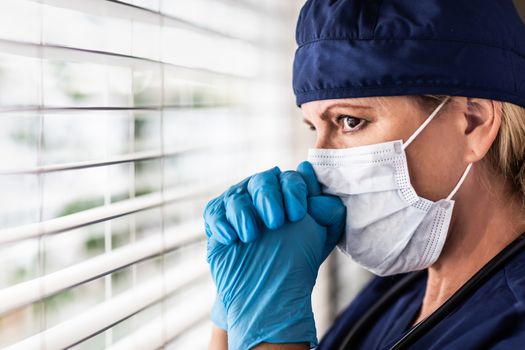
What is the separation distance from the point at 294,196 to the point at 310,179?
98 mm

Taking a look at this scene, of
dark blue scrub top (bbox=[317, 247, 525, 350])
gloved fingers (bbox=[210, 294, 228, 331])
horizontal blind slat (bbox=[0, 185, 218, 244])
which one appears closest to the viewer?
horizontal blind slat (bbox=[0, 185, 218, 244])

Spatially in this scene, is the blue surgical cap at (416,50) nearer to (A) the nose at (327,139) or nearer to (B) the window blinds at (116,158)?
(A) the nose at (327,139)

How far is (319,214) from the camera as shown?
1010 millimetres

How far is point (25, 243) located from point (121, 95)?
332 millimetres

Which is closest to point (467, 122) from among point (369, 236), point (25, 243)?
point (369, 236)

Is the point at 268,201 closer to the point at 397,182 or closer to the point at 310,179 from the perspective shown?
the point at 310,179

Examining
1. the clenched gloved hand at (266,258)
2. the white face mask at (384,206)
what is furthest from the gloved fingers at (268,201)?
the white face mask at (384,206)

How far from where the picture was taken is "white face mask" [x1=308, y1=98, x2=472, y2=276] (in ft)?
3.29

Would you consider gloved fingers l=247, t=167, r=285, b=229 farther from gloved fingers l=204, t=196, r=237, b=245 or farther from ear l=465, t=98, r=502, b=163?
ear l=465, t=98, r=502, b=163

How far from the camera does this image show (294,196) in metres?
0.95

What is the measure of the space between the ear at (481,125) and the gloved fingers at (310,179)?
1.01ft

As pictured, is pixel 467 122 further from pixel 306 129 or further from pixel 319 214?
pixel 306 129

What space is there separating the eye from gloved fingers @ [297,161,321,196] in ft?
0.36

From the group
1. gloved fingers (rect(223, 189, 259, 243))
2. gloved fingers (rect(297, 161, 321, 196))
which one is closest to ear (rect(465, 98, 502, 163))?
gloved fingers (rect(297, 161, 321, 196))
